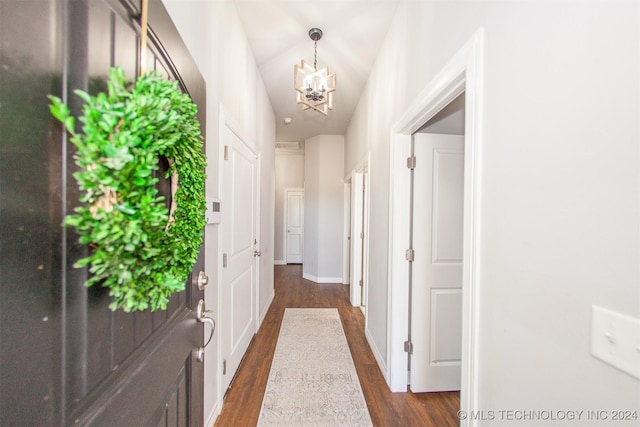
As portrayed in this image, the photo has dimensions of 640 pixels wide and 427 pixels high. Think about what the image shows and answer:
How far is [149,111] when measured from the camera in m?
0.46

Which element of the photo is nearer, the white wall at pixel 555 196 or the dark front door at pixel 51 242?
the dark front door at pixel 51 242

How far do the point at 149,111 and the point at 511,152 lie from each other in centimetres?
101

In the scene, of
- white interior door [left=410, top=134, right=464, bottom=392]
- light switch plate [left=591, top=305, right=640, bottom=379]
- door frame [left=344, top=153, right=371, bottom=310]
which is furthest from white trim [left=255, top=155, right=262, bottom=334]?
light switch plate [left=591, top=305, right=640, bottom=379]

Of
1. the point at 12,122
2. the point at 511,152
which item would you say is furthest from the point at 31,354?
the point at 511,152

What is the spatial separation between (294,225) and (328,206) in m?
2.28

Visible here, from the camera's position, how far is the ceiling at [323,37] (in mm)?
1857

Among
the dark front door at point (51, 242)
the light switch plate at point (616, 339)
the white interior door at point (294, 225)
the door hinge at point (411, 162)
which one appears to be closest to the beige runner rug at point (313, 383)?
the dark front door at point (51, 242)

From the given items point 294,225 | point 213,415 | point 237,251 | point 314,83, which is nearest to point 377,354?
point 213,415

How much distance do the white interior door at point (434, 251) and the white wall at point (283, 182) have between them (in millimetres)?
5171

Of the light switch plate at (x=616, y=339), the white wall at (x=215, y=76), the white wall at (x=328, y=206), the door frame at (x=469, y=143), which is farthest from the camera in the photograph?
the white wall at (x=328, y=206)

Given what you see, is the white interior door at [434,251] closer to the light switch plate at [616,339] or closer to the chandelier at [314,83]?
the chandelier at [314,83]

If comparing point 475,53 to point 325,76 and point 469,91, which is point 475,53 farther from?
point 325,76

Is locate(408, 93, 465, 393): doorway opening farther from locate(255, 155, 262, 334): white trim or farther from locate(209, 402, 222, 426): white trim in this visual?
locate(255, 155, 262, 334): white trim

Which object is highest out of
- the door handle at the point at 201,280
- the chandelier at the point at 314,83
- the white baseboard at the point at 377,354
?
the chandelier at the point at 314,83
